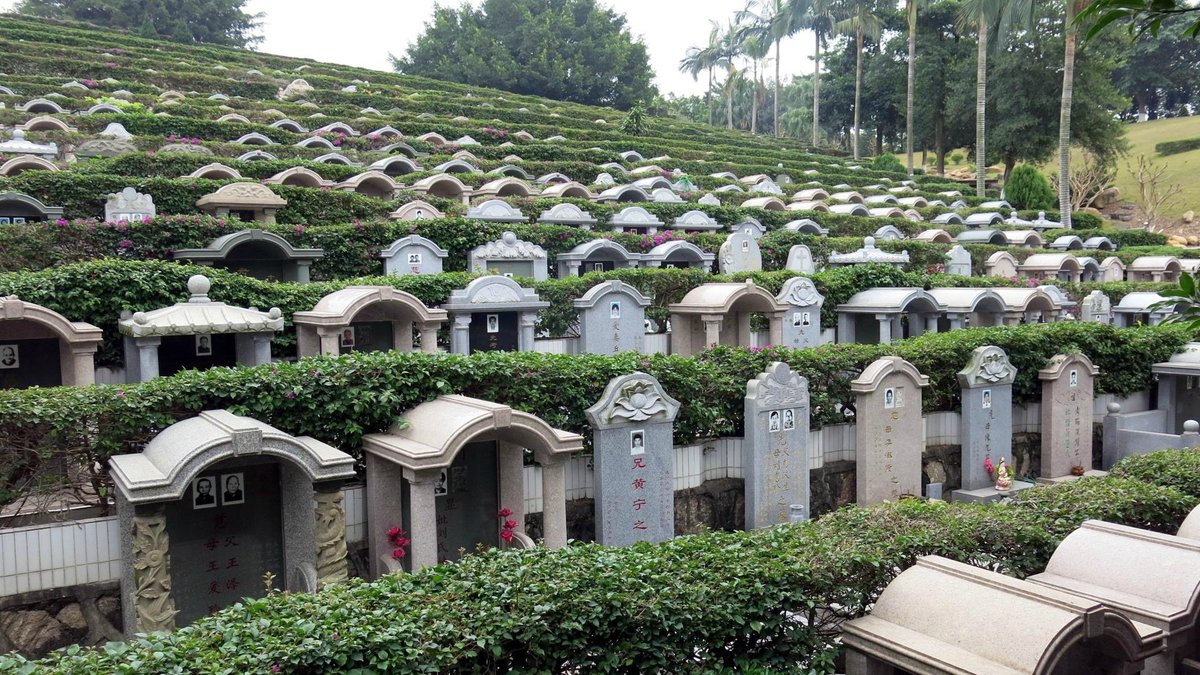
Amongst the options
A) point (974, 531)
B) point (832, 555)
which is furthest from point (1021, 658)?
point (974, 531)

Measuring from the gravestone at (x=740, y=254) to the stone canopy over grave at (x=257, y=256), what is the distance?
933cm

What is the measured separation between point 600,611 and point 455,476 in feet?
15.7

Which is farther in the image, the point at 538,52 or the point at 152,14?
the point at 538,52

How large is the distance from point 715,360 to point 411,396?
4680 mm

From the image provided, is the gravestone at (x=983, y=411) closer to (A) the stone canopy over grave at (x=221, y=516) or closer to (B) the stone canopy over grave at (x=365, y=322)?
(B) the stone canopy over grave at (x=365, y=322)

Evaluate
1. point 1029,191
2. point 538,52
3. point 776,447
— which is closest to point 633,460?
point 776,447

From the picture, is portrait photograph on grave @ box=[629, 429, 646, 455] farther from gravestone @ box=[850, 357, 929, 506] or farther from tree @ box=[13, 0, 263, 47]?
tree @ box=[13, 0, 263, 47]

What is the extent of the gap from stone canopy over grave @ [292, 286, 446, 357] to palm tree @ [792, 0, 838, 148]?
46.3m

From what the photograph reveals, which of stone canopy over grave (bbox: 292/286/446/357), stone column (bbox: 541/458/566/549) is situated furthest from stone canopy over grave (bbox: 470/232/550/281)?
stone column (bbox: 541/458/566/549)

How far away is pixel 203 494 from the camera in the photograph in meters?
8.51

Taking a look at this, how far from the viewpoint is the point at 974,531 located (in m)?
6.95

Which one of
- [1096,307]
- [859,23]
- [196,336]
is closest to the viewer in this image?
[196,336]

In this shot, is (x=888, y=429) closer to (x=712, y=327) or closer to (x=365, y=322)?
(x=712, y=327)

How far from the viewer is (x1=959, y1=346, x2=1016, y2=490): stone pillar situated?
14.1m
